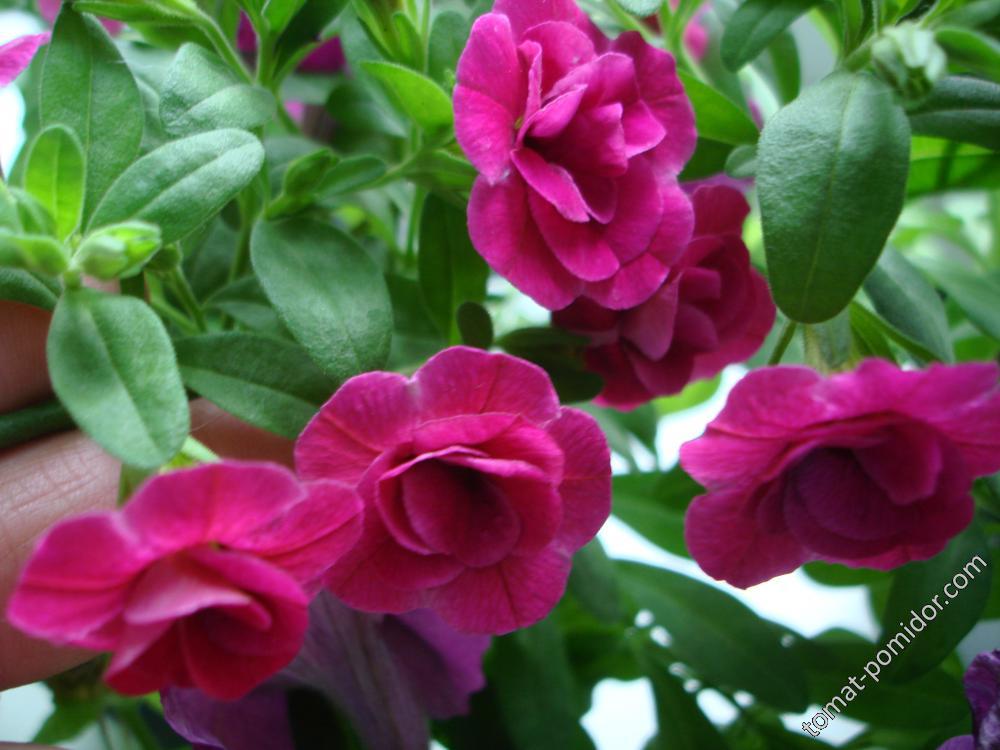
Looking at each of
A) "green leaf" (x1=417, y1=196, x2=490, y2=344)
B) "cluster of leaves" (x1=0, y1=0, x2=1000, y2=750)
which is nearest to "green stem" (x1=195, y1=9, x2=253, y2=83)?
"cluster of leaves" (x1=0, y1=0, x2=1000, y2=750)

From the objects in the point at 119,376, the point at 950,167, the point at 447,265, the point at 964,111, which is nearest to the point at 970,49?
the point at 964,111

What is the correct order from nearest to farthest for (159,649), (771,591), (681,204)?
(159,649)
(681,204)
(771,591)

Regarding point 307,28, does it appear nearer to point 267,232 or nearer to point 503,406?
point 267,232

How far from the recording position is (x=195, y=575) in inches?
11.7

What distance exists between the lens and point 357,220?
72cm

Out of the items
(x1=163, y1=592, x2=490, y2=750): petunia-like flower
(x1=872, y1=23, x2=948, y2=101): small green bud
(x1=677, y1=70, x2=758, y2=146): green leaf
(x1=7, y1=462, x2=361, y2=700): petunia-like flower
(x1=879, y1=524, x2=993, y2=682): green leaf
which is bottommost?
(x1=163, y1=592, x2=490, y2=750): petunia-like flower

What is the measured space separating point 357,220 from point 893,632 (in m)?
0.44

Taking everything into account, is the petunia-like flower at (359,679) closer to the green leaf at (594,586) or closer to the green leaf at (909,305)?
the green leaf at (594,586)

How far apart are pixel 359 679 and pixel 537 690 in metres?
0.15

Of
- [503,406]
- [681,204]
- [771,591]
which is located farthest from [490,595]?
[771,591]

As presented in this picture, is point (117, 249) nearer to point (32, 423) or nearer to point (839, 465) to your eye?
point (32, 423)

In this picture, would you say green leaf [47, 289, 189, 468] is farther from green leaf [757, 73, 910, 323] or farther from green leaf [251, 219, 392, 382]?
green leaf [757, 73, 910, 323]

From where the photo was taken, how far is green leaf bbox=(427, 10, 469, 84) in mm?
486

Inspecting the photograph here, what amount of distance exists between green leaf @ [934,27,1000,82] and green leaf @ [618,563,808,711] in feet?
1.11
